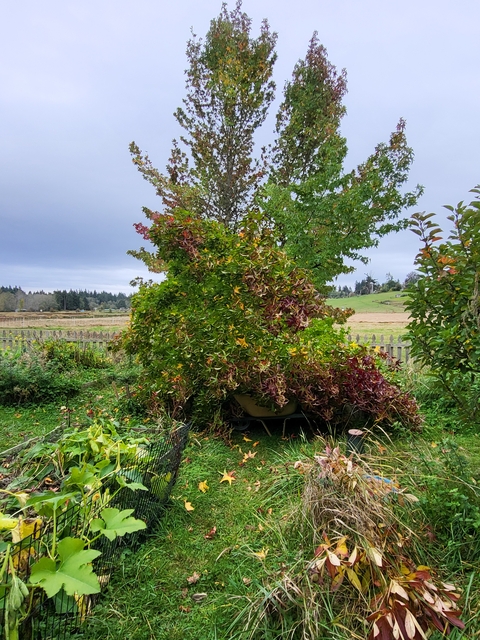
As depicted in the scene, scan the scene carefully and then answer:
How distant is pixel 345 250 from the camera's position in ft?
23.2

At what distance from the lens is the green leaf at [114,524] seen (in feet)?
4.34

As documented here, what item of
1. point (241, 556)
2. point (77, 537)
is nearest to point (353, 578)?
point (241, 556)

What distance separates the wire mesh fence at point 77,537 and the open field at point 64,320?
14.1 m

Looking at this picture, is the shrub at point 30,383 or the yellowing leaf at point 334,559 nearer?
the yellowing leaf at point 334,559

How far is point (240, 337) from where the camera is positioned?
355cm

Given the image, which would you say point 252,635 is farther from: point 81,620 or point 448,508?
point 448,508

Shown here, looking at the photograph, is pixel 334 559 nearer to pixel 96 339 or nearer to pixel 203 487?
pixel 203 487

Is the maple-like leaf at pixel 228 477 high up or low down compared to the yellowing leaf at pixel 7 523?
down

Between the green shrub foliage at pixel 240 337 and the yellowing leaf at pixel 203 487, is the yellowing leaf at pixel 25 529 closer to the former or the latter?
the yellowing leaf at pixel 203 487

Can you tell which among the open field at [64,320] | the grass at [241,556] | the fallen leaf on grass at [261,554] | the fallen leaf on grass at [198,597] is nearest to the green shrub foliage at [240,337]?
the grass at [241,556]

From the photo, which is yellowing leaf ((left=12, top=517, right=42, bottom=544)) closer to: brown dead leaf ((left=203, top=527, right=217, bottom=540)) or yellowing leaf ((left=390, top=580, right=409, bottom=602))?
brown dead leaf ((left=203, top=527, right=217, bottom=540))

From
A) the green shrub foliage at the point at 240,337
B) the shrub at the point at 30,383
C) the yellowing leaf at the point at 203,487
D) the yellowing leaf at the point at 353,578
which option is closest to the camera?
the yellowing leaf at the point at 353,578

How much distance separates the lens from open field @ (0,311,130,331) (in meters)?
16.4

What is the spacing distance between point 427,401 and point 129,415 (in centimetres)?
377
